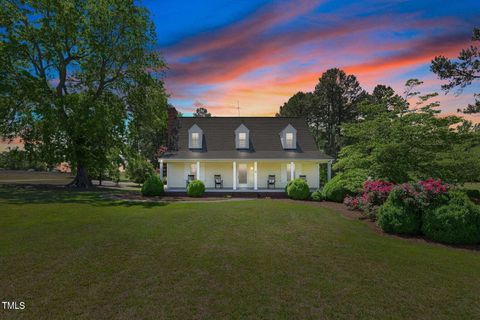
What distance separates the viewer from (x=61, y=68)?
984 inches

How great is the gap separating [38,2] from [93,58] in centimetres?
554

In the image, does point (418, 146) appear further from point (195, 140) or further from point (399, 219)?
point (195, 140)

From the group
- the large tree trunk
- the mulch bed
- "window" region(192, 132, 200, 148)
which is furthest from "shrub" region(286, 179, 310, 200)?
the large tree trunk

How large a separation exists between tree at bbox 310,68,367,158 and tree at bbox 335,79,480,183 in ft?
97.7

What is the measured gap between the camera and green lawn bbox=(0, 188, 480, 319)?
5.27 meters

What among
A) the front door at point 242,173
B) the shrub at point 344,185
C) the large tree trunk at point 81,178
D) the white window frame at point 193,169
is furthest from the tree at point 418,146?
the large tree trunk at point 81,178

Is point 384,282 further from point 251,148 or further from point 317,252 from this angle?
point 251,148

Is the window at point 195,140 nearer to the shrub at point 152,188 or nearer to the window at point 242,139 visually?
the window at point 242,139

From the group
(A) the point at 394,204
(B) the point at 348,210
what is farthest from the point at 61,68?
(A) the point at 394,204

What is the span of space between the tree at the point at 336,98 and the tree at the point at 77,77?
30.3 meters

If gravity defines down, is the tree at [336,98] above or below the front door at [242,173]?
above

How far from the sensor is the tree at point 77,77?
22.2m

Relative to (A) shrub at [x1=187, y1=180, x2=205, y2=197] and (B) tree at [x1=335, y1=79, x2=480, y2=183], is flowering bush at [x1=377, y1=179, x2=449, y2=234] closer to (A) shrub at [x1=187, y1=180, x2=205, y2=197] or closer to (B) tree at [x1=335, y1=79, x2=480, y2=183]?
(B) tree at [x1=335, y1=79, x2=480, y2=183]

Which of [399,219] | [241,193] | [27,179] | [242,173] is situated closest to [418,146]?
[399,219]
